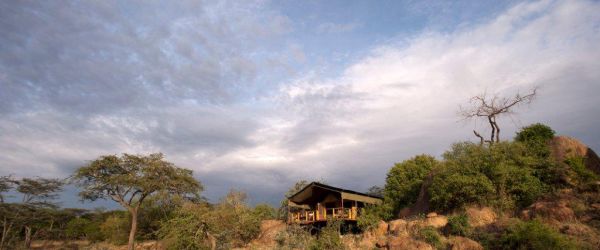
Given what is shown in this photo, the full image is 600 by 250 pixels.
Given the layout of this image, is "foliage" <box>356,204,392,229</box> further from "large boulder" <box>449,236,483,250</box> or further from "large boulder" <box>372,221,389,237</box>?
"large boulder" <box>449,236,483,250</box>

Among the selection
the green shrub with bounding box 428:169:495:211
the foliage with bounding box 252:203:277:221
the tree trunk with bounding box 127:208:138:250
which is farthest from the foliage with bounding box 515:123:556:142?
the tree trunk with bounding box 127:208:138:250

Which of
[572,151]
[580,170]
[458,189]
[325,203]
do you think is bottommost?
[325,203]

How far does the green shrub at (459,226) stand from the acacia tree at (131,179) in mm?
25341

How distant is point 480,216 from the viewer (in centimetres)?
2034

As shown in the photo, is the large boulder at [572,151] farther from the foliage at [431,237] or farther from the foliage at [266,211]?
the foliage at [266,211]

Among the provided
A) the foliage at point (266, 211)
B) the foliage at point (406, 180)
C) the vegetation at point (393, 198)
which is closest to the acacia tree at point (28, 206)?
the vegetation at point (393, 198)

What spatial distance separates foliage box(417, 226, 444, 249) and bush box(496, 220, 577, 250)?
2516 mm

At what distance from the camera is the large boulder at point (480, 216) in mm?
19891

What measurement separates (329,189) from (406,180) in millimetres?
5996

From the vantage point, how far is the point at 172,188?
3672 centimetres

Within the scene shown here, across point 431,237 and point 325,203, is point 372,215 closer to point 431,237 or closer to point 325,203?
point 325,203

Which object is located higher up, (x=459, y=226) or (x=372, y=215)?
(x=372, y=215)

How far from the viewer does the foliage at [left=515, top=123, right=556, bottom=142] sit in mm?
24812

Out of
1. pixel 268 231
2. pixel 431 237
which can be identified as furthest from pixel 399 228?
pixel 268 231
